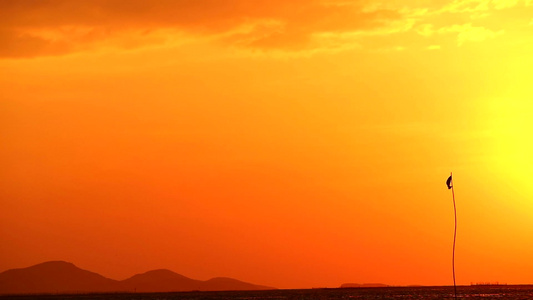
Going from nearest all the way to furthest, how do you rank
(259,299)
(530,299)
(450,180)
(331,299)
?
(450,180)
(530,299)
(331,299)
(259,299)

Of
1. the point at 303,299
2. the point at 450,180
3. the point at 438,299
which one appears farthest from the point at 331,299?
the point at 450,180

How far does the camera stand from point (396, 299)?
491 ft

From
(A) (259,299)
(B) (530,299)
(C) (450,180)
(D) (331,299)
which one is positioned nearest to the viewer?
(C) (450,180)

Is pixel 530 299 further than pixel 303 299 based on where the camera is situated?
No

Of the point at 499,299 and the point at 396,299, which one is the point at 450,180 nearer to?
the point at 499,299

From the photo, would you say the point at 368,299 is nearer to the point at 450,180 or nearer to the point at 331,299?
the point at 331,299

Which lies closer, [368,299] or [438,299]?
[438,299]

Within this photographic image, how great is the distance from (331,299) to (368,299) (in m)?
11.4

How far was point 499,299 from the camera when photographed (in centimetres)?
13062

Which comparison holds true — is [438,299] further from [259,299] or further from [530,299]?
[259,299]

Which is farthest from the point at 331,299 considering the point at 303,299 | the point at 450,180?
the point at 450,180

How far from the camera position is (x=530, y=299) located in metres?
123

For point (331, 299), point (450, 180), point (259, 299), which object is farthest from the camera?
point (259, 299)

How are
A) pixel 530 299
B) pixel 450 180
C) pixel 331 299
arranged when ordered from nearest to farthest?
pixel 450 180 < pixel 530 299 < pixel 331 299
